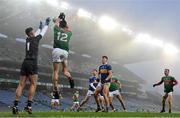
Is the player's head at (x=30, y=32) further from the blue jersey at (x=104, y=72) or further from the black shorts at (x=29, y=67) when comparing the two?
the blue jersey at (x=104, y=72)

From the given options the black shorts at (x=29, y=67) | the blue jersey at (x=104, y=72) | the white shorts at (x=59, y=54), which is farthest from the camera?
the blue jersey at (x=104, y=72)

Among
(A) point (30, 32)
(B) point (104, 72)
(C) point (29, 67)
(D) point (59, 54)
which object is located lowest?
(C) point (29, 67)

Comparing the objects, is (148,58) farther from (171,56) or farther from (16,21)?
(16,21)

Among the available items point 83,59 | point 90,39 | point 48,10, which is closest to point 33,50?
point 48,10

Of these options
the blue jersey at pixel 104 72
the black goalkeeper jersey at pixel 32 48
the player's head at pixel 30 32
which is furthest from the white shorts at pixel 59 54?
the blue jersey at pixel 104 72

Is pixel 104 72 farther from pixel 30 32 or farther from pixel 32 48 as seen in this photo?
pixel 30 32

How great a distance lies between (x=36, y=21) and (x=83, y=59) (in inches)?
659

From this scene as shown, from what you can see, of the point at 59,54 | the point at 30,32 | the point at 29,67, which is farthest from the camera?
Result: the point at 59,54

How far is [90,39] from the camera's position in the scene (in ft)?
185

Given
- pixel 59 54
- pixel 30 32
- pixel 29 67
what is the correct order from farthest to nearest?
pixel 59 54, pixel 30 32, pixel 29 67

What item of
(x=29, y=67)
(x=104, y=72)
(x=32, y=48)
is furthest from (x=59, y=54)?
(x=104, y=72)

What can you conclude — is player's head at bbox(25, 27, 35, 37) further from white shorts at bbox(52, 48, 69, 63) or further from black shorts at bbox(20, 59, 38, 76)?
white shorts at bbox(52, 48, 69, 63)

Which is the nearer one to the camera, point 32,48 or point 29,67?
point 29,67

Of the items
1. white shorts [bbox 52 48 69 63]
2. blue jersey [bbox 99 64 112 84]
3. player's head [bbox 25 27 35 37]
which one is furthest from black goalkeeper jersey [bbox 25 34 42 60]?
blue jersey [bbox 99 64 112 84]
